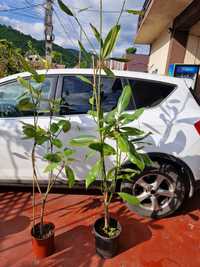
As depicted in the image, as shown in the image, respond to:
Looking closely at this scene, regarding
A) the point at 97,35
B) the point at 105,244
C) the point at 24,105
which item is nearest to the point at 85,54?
the point at 97,35

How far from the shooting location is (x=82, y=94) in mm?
2430

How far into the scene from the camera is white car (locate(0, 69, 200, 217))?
231cm

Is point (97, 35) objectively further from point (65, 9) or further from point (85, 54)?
point (65, 9)

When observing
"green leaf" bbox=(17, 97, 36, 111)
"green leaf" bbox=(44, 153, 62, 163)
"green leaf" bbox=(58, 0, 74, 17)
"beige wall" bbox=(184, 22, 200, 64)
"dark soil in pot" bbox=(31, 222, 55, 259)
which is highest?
"beige wall" bbox=(184, 22, 200, 64)

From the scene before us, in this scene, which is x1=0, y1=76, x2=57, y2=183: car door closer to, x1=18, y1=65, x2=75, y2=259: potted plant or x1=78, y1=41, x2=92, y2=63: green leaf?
x1=18, y1=65, x2=75, y2=259: potted plant

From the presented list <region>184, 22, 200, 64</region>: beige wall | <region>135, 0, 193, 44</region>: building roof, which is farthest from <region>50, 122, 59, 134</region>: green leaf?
<region>184, 22, 200, 64</region>: beige wall

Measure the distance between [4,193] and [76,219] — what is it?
112 cm

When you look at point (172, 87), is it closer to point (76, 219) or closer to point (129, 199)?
point (129, 199)

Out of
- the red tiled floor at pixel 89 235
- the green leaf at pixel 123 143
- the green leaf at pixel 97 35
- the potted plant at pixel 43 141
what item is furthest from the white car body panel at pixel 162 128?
the green leaf at pixel 97 35

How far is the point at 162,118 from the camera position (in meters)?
2.31

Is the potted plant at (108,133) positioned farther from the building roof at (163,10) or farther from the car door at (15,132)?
the building roof at (163,10)

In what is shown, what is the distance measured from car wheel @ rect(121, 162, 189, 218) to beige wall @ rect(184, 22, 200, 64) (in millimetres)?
4983

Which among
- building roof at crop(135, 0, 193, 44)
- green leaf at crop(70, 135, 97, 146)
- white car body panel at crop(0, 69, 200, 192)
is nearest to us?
green leaf at crop(70, 135, 97, 146)

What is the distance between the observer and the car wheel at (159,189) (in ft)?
7.79
